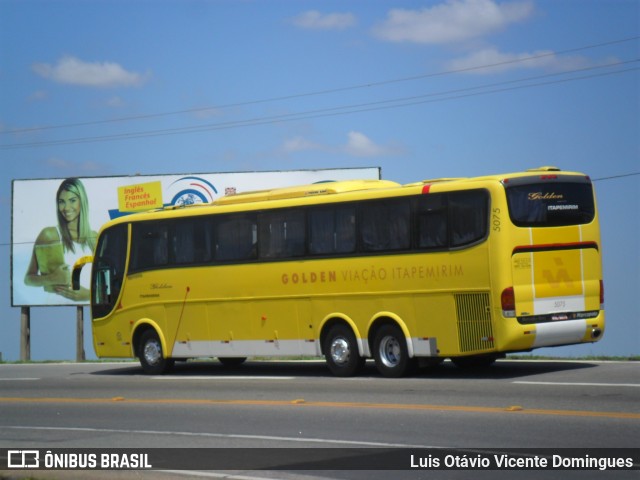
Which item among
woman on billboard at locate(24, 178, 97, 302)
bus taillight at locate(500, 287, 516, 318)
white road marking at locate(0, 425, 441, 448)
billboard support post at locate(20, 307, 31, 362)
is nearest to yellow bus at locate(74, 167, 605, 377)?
bus taillight at locate(500, 287, 516, 318)

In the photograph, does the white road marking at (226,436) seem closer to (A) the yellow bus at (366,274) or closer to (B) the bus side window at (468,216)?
(A) the yellow bus at (366,274)

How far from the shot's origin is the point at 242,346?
2475cm

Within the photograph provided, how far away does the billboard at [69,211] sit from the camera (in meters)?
49.7

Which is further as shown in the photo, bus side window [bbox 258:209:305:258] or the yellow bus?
bus side window [bbox 258:209:305:258]

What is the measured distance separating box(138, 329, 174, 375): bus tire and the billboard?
22.8 meters

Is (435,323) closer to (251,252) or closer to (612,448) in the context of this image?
(251,252)

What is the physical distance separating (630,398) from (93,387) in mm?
11770

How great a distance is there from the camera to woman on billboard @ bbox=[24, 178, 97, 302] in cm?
5038

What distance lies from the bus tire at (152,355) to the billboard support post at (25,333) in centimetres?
2593

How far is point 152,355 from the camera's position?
26.7 metres

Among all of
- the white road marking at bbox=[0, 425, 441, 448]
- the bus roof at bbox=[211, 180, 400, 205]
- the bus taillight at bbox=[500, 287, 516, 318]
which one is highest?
the bus roof at bbox=[211, 180, 400, 205]

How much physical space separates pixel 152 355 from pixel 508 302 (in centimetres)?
1003

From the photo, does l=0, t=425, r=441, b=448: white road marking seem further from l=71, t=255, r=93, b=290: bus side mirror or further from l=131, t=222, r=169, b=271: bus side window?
l=71, t=255, r=93, b=290: bus side mirror

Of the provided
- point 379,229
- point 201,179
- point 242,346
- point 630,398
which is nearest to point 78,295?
point 201,179
